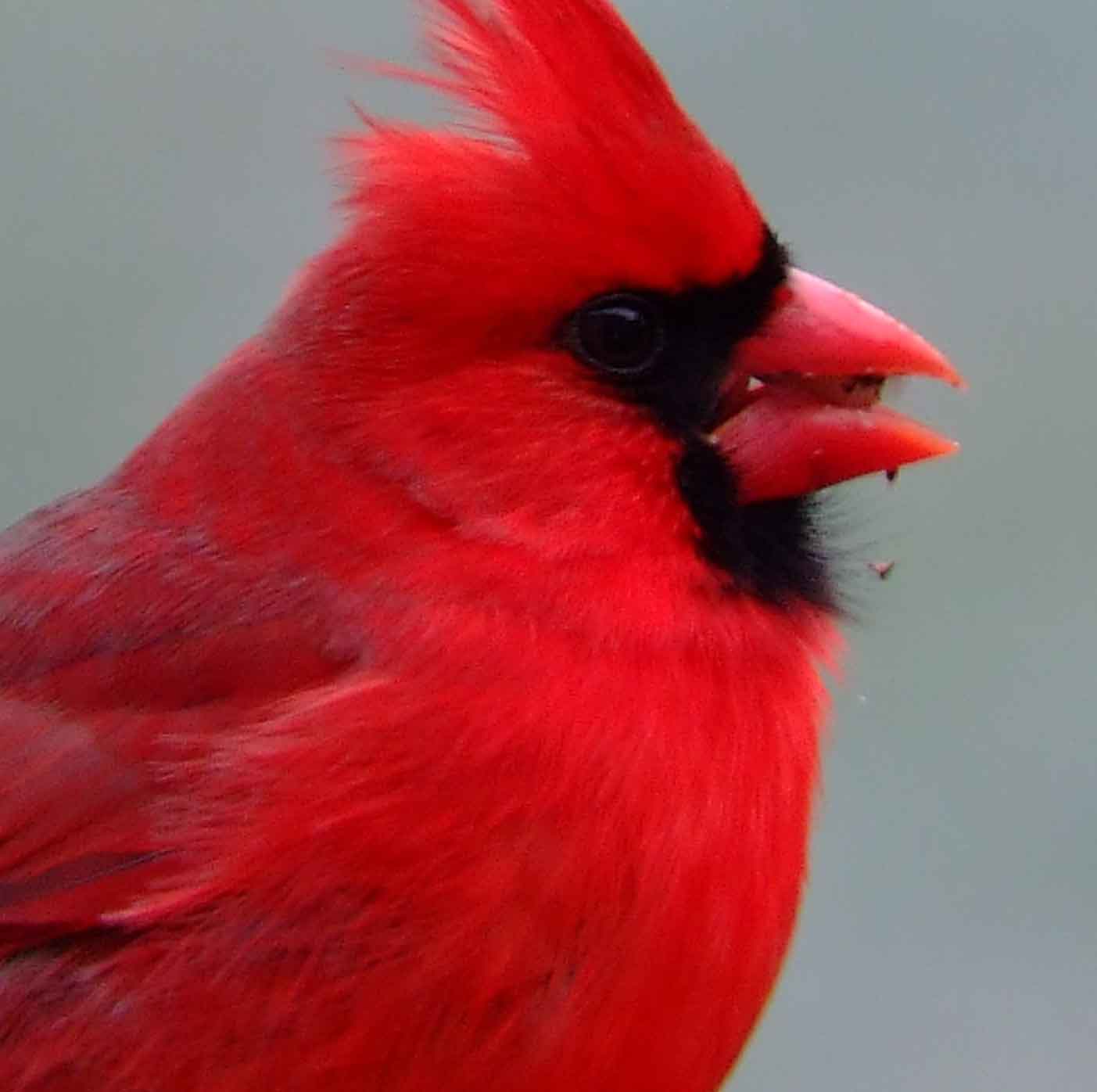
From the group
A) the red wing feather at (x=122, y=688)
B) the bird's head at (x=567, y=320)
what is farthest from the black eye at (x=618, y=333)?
the red wing feather at (x=122, y=688)

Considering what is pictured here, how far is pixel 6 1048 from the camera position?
1.33 m

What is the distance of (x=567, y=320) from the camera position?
1448 millimetres

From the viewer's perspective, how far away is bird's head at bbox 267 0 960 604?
142 centimetres

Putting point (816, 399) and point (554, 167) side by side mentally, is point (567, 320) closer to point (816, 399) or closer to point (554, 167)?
point (554, 167)

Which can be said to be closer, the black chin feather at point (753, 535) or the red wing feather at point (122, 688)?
the red wing feather at point (122, 688)

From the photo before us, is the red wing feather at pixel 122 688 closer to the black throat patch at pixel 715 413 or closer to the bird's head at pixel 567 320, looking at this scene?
the bird's head at pixel 567 320

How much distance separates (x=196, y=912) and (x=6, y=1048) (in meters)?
0.16

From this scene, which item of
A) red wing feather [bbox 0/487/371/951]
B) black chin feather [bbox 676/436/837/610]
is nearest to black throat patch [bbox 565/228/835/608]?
black chin feather [bbox 676/436/837/610]

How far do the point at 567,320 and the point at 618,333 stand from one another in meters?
0.04

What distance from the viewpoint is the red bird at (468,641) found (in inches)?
50.3

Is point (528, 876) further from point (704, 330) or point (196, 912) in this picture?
point (704, 330)

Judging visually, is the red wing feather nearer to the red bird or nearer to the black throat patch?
the red bird

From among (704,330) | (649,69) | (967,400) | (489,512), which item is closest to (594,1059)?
(489,512)

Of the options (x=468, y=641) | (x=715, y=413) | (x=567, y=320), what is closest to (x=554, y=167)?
(x=567, y=320)
